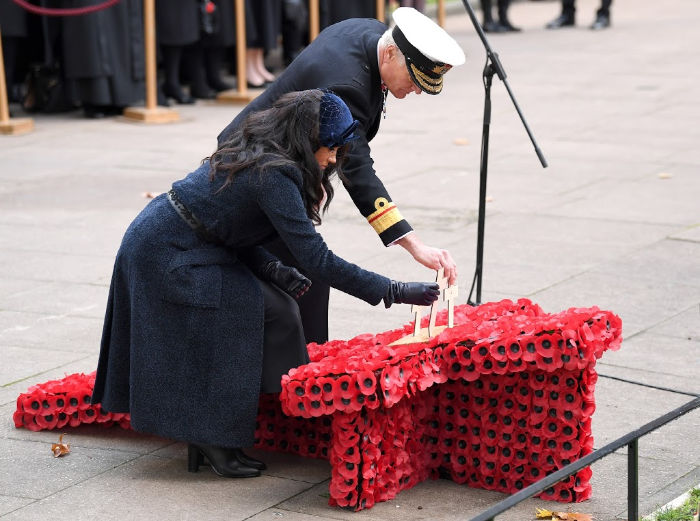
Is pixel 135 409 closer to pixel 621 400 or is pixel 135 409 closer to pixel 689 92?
pixel 621 400

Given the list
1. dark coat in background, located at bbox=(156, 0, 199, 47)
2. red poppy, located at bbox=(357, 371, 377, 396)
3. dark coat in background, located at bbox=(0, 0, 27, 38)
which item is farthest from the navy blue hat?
dark coat in background, located at bbox=(156, 0, 199, 47)

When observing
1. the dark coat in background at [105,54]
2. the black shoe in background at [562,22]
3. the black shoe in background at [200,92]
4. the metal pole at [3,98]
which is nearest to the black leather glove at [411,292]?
the metal pole at [3,98]

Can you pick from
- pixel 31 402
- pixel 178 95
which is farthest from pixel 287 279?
pixel 178 95

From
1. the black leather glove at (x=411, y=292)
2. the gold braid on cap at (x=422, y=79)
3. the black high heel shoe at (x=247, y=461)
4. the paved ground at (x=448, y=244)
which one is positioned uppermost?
the gold braid on cap at (x=422, y=79)

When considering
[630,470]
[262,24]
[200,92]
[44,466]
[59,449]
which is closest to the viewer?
[630,470]

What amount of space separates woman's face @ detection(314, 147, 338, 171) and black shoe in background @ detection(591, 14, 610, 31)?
584 inches

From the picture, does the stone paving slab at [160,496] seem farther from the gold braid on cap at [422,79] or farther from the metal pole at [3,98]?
the metal pole at [3,98]

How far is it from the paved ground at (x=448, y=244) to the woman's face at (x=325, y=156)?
1.05 meters

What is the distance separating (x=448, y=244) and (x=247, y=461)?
134 inches

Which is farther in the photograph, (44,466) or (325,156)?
(44,466)

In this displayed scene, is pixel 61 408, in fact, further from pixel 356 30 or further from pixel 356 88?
pixel 356 30

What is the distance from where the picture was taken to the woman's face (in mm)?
4234

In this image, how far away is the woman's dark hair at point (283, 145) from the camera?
4.15 metres

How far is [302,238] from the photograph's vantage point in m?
4.14
